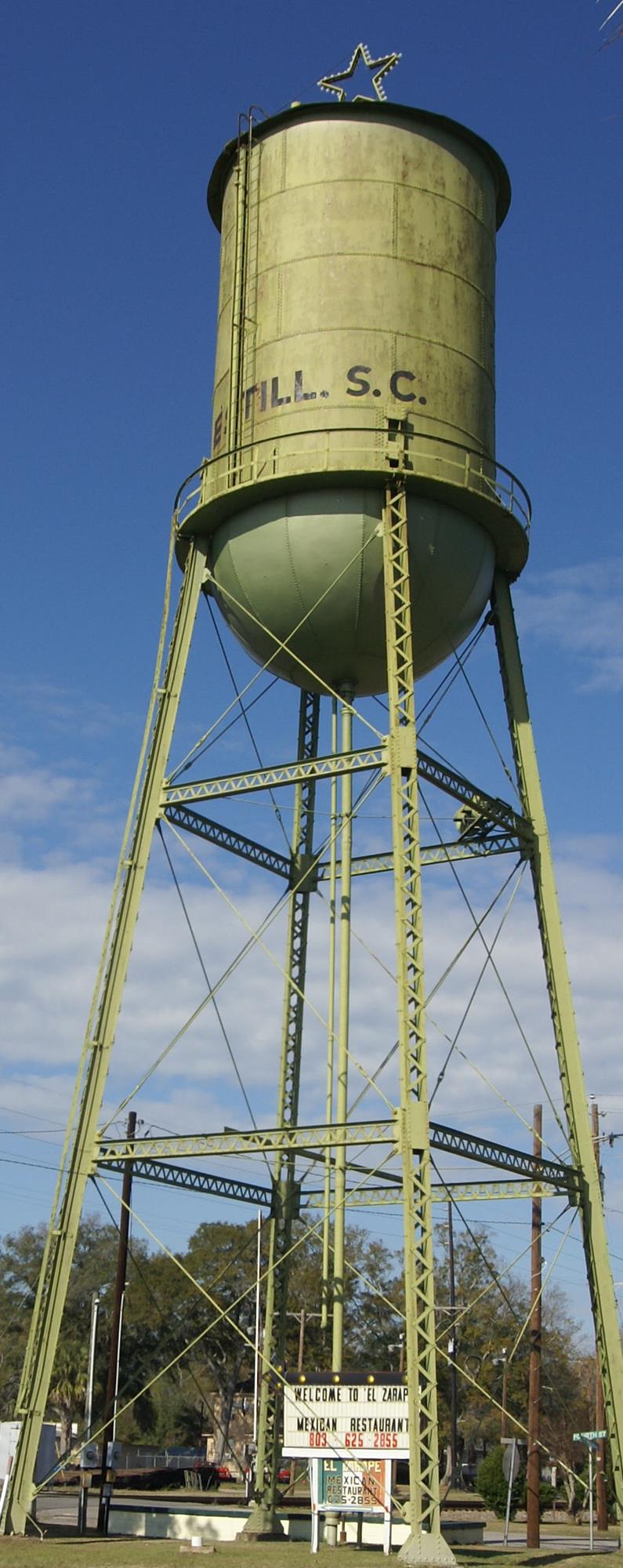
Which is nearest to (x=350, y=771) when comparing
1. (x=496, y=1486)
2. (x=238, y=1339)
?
(x=496, y=1486)

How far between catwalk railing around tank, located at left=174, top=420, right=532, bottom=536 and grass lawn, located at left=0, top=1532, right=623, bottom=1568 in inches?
467

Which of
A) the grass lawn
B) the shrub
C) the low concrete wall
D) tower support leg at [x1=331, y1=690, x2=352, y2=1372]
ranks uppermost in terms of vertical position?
tower support leg at [x1=331, y1=690, x2=352, y2=1372]

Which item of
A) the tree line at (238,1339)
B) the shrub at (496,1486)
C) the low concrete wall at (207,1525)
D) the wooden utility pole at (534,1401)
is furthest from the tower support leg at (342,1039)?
the tree line at (238,1339)

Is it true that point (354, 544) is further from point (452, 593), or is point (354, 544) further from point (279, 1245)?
point (279, 1245)

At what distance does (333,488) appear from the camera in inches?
803

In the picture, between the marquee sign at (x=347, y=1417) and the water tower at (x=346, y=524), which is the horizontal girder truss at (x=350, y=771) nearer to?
the water tower at (x=346, y=524)

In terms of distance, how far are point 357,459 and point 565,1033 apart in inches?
297

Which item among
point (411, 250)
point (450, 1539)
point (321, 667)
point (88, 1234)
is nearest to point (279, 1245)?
point (450, 1539)

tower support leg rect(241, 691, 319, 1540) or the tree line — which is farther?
the tree line

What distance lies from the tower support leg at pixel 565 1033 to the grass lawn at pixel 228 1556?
3.79ft

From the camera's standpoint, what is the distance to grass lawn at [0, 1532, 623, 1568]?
15555 millimetres

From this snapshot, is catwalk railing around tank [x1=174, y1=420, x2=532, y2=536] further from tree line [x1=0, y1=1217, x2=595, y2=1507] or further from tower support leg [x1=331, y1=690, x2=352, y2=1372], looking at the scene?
tree line [x1=0, y1=1217, x2=595, y2=1507]

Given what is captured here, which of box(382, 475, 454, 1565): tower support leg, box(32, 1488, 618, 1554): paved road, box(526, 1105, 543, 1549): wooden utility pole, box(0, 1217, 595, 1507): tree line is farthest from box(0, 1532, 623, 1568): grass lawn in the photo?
box(0, 1217, 595, 1507): tree line

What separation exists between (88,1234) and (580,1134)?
5335cm
